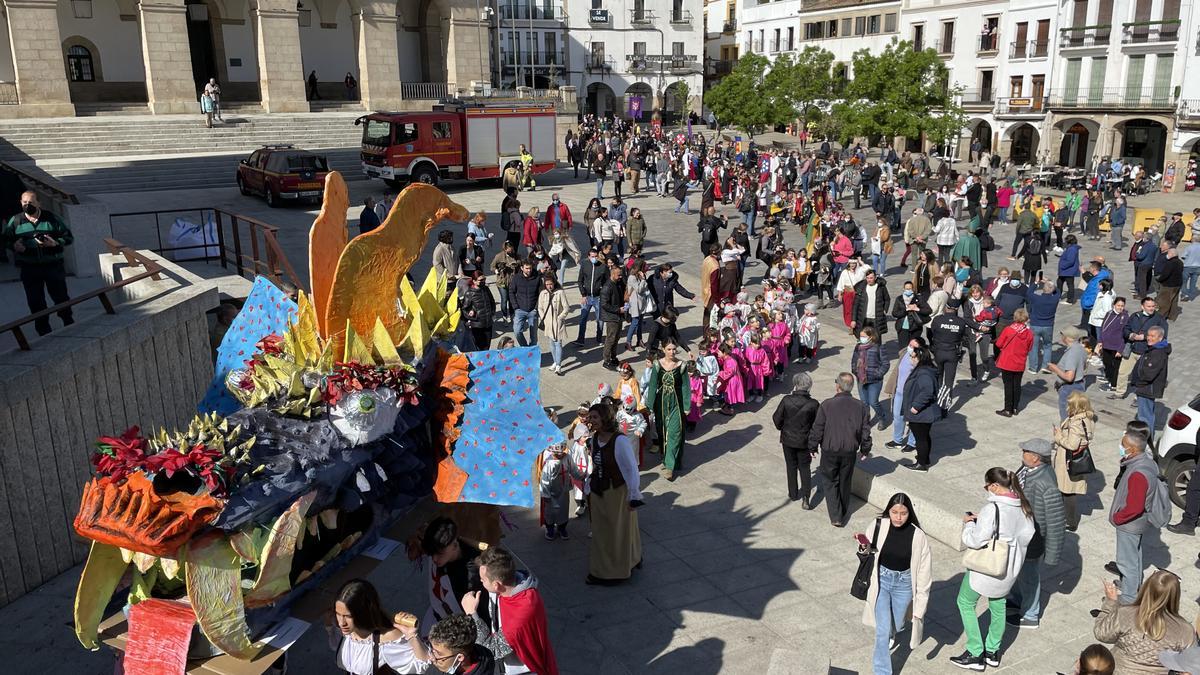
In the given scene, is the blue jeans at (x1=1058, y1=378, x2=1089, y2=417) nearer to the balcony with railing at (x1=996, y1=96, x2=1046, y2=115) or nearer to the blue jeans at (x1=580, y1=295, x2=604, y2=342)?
the blue jeans at (x1=580, y1=295, x2=604, y2=342)

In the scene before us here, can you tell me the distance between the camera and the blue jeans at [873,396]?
1180cm

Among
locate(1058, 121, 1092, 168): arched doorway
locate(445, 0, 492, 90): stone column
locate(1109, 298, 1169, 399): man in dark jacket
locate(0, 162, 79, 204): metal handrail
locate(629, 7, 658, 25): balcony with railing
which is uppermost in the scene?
locate(629, 7, 658, 25): balcony with railing

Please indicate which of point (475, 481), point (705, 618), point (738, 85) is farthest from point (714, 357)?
point (738, 85)

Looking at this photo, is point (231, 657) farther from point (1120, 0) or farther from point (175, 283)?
point (1120, 0)

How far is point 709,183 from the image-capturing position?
91.8ft

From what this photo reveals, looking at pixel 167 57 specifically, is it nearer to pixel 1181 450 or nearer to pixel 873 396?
pixel 873 396

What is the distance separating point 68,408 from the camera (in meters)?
7.71

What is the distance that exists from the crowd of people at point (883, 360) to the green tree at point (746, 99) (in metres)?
20.7

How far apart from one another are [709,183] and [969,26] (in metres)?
28.3

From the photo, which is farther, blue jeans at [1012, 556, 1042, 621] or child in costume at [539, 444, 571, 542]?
child in costume at [539, 444, 571, 542]

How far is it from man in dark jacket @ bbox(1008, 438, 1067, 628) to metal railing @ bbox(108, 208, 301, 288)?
24.4 ft

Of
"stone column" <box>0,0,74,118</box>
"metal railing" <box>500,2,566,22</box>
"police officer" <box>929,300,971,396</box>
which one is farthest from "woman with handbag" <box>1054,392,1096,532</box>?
"metal railing" <box>500,2,566,22</box>

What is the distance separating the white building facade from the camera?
61.1 metres

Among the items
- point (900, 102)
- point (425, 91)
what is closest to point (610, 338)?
point (900, 102)
